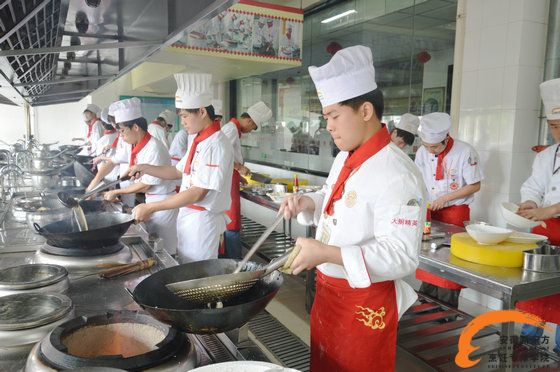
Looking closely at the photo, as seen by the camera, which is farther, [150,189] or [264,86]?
[264,86]

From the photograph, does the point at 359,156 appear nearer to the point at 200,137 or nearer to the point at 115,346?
the point at 115,346

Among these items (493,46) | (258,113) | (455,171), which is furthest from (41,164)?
(493,46)

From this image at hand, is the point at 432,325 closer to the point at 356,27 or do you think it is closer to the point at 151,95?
the point at 356,27

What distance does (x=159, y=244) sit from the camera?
1991 mm

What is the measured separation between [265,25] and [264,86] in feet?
7.71

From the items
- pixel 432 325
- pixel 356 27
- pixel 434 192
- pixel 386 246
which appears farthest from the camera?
Answer: pixel 356 27

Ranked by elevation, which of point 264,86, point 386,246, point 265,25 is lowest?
point 386,246

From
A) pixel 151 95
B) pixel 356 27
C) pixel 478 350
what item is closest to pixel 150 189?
pixel 478 350

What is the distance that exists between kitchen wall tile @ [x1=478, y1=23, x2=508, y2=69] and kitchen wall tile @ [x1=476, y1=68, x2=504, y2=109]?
0.18 feet

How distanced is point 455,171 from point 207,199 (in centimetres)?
192

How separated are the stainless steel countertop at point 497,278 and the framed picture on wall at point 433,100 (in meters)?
2.19

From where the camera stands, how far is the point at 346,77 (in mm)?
1384

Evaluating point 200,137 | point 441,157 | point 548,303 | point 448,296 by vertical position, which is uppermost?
point 200,137

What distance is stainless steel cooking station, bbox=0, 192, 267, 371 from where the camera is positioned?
3.56 ft
